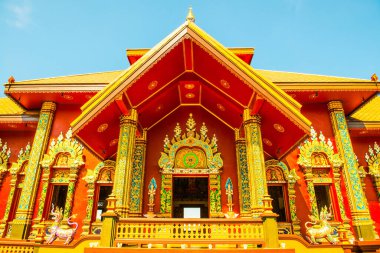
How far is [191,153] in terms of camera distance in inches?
362

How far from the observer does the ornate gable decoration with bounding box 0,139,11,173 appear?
390 inches

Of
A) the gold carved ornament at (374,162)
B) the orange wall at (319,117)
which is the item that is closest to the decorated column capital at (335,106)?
the orange wall at (319,117)

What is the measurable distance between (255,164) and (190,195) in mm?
6894

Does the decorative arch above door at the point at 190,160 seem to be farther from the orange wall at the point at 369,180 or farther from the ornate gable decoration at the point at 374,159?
the ornate gable decoration at the point at 374,159

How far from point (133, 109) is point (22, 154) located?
5.90 metres

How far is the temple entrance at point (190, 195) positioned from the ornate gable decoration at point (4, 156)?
689 cm

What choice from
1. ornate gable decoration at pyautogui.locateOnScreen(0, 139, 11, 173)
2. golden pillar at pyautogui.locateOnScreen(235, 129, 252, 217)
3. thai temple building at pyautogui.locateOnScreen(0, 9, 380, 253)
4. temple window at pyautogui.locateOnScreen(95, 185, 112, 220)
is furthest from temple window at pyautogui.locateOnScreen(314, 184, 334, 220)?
ornate gable decoration at pyautogui.locateOnScreen(0, 139, 11, 173)

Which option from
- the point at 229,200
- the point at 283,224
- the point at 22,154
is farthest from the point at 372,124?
the point at 22,154

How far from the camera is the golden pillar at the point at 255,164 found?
6250mm

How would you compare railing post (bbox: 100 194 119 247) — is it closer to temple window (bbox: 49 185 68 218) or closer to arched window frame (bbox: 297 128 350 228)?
temple window (bbox: 49 185 68 218)

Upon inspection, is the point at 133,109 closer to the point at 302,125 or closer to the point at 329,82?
the point at 302,125

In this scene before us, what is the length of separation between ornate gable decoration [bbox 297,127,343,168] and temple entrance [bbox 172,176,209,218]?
455cm

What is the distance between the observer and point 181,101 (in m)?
9.49

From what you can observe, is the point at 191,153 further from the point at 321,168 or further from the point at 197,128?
the point at 321,168
